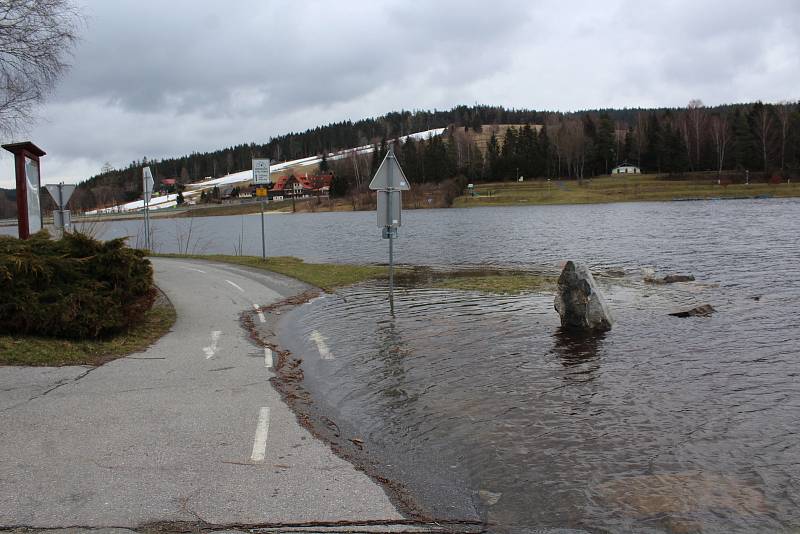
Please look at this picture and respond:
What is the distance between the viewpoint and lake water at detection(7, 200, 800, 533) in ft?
17.7

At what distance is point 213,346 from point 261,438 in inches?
197

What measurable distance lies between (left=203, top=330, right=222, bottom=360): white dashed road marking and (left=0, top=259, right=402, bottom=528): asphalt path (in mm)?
376

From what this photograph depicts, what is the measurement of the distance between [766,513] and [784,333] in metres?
8.59

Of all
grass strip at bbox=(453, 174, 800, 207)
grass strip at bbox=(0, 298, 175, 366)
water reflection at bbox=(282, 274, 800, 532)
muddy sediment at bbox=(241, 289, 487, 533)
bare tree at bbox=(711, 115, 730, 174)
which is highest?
bare tree at bbox=(711, 115, 730, 174)

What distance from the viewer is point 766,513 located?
5.18m

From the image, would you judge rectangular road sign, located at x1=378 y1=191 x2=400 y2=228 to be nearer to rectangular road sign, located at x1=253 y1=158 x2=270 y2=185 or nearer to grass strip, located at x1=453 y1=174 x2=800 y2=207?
rectangular road sign, located at x1=253 y1=158 x2=270 y2=185

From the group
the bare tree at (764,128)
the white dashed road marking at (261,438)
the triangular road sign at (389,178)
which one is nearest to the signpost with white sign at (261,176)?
the triangular road sign at (389,178)

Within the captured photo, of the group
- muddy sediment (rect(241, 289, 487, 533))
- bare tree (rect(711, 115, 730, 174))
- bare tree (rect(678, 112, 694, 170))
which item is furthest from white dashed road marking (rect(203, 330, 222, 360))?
bare tree (rect(678, 112, 694, 170))

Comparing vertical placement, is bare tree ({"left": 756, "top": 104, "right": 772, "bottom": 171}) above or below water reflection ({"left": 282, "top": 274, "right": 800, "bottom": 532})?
above

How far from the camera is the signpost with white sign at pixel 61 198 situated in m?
20.1

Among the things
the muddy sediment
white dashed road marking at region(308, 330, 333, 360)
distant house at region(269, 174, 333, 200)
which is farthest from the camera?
distant house at region(269, 174, 333, 200)

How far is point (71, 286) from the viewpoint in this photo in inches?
395

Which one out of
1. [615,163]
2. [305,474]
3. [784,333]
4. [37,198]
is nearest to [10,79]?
[37,198]

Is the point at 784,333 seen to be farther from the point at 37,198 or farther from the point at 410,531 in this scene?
the point at 37,198
